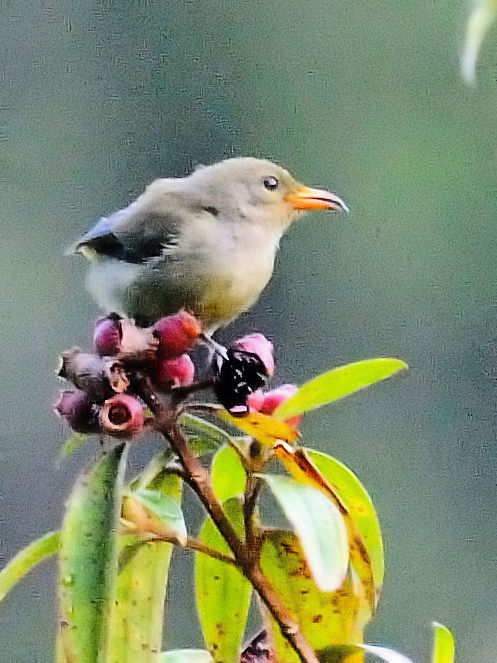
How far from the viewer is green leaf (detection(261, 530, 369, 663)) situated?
2.02 ft

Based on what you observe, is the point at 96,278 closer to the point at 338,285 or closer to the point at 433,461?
the point at 338,285

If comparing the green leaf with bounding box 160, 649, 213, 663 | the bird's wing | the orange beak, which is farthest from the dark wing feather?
the green leaf with bounding box 160, 649, 213, 663

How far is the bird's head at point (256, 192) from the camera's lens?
2.40ft

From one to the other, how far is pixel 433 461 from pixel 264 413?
427 millimetres

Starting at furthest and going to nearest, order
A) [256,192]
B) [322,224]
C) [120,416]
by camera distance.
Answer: [322,224] → [256,192] → [120,416]

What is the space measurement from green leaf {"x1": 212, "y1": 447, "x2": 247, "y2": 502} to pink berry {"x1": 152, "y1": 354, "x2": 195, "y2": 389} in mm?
112

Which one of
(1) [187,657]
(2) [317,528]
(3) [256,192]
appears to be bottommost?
(1) [187,657]

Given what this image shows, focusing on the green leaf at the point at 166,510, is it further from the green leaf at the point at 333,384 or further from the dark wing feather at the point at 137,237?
the dark wing feather at the point at 137,237

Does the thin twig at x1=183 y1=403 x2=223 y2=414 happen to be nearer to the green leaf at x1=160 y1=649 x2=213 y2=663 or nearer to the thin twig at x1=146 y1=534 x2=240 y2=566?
the thin twig at x1=146 y1=534 x2=240 y2=566

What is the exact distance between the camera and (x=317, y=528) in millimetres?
501

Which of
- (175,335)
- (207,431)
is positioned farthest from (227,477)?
(175,335)

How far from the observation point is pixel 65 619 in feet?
1.61

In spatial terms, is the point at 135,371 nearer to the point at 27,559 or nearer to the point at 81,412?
the point at 81,412

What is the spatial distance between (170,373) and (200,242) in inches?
7.1
